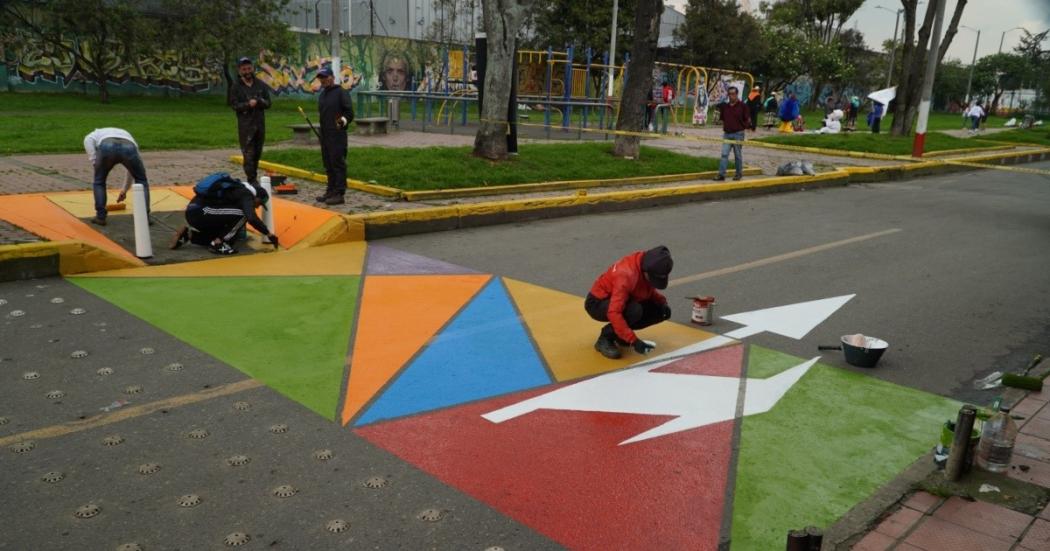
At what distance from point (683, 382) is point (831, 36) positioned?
219ft

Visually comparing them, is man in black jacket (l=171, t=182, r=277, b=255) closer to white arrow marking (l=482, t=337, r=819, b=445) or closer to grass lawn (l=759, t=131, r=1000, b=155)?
white arrow marking (l=482, t=337, r=819, b=445)

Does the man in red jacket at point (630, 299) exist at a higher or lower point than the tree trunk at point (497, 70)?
lower

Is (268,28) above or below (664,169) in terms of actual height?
above

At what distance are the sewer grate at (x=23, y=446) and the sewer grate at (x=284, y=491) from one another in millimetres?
1383

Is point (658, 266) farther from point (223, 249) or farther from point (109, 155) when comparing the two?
point (109, 155)

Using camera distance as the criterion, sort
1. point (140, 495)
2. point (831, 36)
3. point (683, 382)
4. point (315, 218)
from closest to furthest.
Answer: point (140, 495) → point (683, 382) → point (315, 218) → point (831, 36)

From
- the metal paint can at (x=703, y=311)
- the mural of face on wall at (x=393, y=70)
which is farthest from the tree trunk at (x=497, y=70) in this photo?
the mural of face on wall at (x=393, y=70)

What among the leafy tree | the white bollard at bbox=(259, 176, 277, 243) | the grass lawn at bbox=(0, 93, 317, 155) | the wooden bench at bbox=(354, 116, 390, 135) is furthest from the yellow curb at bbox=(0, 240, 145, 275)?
the leafy tree

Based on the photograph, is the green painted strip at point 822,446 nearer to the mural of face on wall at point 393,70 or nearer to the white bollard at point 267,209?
the white bollard at point 267,209

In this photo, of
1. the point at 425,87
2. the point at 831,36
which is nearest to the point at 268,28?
the point at 425,87

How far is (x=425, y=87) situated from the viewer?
42.3 meters

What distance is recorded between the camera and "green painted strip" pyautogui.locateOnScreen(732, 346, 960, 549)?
147 inches

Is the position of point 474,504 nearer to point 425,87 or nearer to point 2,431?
point 2,431

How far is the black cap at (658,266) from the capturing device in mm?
5273
